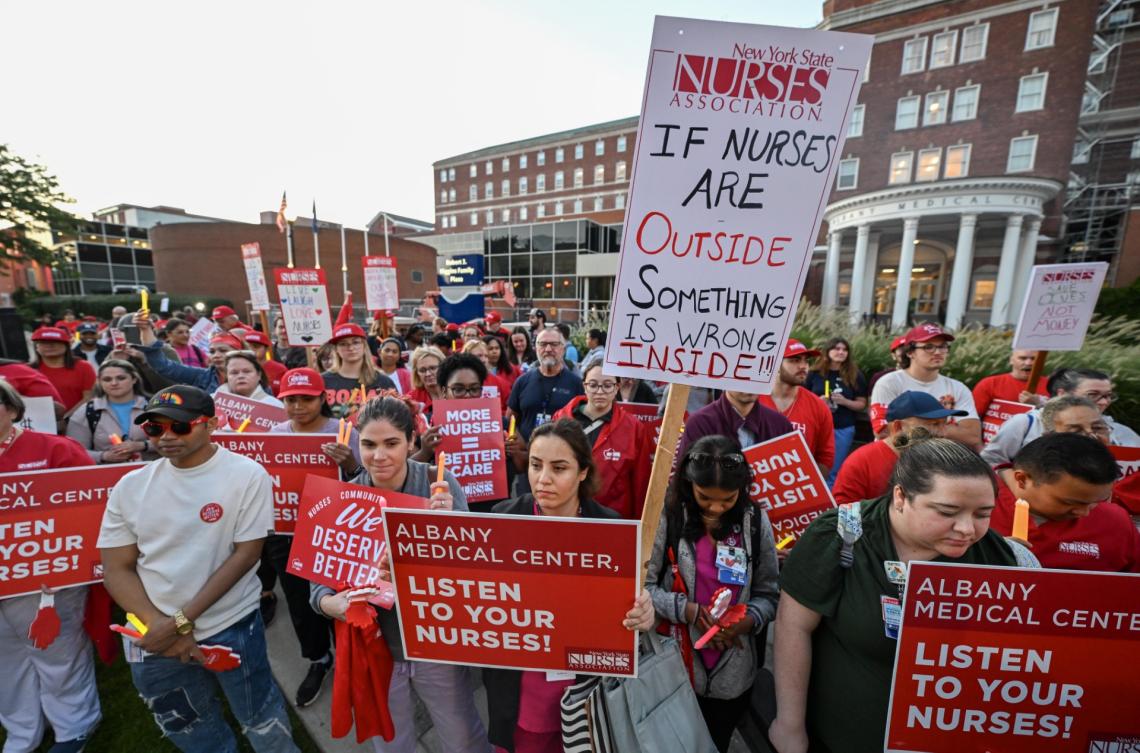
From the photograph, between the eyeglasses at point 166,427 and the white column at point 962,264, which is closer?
the eyeglasses at point 166,427

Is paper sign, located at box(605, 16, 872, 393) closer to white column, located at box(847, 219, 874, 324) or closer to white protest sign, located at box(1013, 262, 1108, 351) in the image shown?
white protest sign, located at box(1013, 262, 1108, 351)

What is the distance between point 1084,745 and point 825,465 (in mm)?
2399

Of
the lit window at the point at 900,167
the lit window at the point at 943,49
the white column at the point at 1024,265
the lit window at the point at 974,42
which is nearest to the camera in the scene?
the white column at the point at 1024,265

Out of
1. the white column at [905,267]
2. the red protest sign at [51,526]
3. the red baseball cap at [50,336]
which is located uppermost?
the white column at [905,267]

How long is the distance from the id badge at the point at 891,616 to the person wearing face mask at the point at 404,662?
1.81 m

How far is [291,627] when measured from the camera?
3.86m

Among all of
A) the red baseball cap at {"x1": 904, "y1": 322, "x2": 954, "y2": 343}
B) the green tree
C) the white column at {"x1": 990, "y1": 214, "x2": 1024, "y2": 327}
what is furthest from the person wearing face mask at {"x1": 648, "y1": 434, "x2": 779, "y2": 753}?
the green tree

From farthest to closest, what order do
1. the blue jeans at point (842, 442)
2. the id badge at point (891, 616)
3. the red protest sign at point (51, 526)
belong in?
1. the blue jeans at point (842, 442)
2. the red protest sign at point (51, 526)
3. the id badge at point (891, 616)

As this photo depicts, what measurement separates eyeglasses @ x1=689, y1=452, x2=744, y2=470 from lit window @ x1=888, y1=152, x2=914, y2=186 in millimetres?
31156

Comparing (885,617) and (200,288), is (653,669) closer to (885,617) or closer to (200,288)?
(885,617)

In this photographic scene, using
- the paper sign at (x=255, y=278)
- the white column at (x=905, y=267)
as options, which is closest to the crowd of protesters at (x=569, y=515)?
the paper sign at (x=255, y=278)

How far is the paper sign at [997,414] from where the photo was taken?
4346 millimetres

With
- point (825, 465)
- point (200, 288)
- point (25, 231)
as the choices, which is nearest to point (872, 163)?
point (825, 465)

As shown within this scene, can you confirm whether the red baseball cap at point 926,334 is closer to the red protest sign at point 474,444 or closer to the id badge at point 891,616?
the id badge at point 891,616
